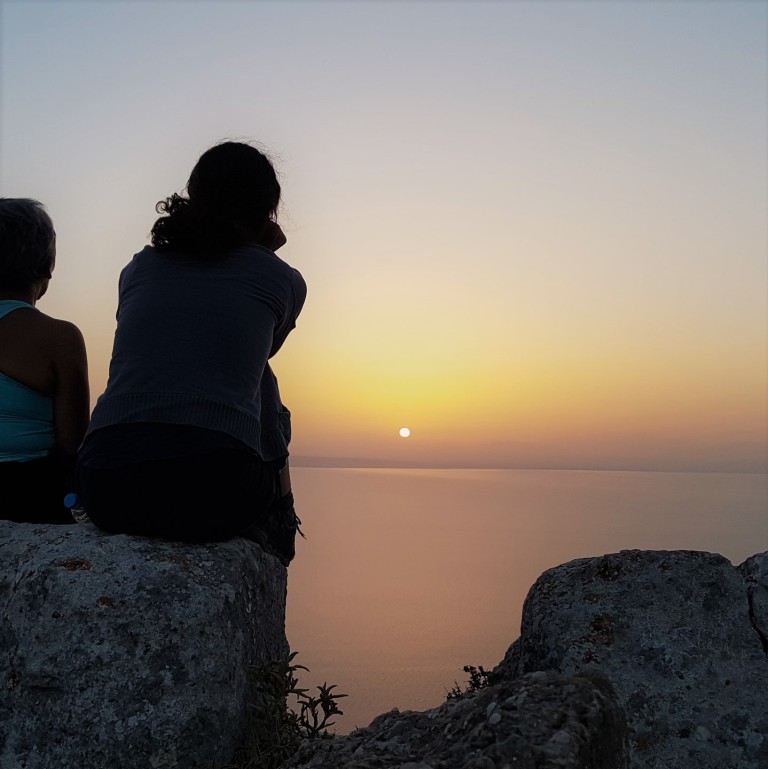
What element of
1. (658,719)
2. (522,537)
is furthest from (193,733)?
(522,537)

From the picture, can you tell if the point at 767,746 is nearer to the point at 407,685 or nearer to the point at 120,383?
the point at 120,383

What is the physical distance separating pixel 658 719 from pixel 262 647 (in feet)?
6.12

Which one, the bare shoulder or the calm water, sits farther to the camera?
the calm water

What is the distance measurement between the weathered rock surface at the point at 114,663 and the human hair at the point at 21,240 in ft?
5.17

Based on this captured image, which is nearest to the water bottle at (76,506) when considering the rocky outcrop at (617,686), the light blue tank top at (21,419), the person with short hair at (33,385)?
the person with short hair at (33,385)

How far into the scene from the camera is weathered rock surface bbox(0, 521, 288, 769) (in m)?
3.20

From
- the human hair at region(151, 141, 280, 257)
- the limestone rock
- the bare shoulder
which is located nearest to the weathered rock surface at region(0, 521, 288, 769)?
the bare shoulder

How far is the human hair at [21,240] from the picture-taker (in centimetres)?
416

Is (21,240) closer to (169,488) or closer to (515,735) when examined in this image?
(169,488)

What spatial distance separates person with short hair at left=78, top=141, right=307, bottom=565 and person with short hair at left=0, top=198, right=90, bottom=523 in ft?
1.56

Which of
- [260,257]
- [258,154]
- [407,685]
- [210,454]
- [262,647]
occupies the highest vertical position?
[258,154]

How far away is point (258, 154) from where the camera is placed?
153 inches

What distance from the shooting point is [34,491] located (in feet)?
13.6

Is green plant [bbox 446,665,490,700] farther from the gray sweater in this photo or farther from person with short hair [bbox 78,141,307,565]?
the gray sweater
